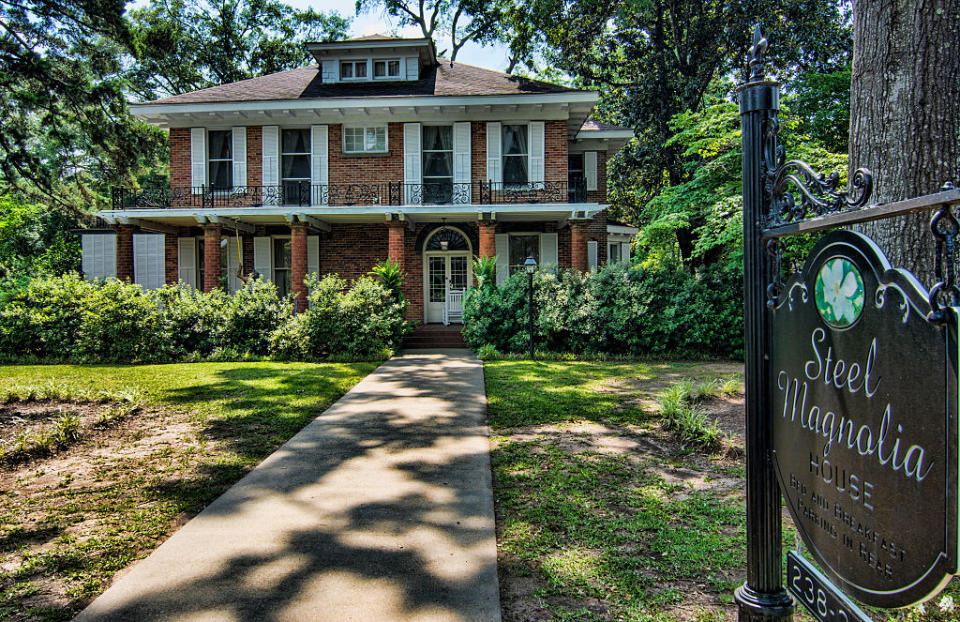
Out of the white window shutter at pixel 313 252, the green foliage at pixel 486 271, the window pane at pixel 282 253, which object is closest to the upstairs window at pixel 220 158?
the window pane at pixel 282 253

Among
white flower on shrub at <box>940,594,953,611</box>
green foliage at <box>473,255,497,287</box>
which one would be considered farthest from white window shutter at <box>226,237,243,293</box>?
white flower on shrub at <box>940,594,953,611</box>

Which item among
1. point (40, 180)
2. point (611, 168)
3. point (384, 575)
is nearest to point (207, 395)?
point (384, 575)

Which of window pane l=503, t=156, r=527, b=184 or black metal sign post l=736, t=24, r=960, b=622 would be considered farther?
window pane l=503, t=156, r=527, b=184

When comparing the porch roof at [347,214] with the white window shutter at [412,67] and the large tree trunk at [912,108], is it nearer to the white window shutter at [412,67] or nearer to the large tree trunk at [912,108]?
the white window shutter at [412,67]

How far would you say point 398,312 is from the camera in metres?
14.3

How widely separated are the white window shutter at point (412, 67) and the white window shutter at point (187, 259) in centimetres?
896

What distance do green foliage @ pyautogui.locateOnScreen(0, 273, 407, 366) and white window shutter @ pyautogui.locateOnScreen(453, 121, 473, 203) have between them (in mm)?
5831

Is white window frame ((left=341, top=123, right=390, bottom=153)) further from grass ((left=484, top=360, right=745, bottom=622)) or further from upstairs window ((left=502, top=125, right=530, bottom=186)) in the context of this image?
grass ((left=484, top=360, right=745, bottom=622))

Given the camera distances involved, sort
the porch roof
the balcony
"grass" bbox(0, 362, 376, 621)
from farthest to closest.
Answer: the balcony < the porch roof < "grass" bbox(0, 362, 376, 621)

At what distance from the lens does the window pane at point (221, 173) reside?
706 inches

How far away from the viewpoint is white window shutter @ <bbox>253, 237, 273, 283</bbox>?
1806 centimetres

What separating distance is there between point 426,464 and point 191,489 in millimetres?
1847

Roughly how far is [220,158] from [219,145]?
0.42m

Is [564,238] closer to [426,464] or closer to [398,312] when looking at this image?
[398,312]
